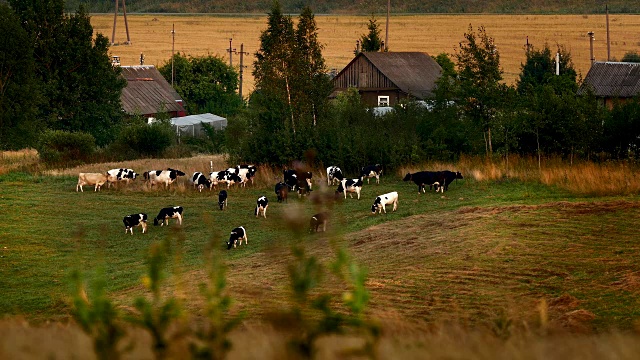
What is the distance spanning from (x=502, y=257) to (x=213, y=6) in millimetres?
174187

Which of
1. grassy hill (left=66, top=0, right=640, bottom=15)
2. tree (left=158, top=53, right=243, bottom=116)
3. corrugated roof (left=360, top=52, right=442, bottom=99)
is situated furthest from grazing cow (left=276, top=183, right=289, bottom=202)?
grassy hill (left=66, top=0, right=640, bottom=15)

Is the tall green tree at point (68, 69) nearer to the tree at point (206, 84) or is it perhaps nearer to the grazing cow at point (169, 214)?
the tree at point (206, 84)

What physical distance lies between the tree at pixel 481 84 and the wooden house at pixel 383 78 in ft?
126

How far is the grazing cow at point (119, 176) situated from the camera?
38.8 metres

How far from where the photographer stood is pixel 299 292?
576 cm

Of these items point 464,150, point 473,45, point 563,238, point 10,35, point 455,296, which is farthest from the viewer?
point 10,35

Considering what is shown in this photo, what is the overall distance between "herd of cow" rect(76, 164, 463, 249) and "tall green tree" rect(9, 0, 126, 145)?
2871 cm

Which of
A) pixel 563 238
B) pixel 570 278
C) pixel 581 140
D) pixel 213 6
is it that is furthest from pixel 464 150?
pixel 213 6

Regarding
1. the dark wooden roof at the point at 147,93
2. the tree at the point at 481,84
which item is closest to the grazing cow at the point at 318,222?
the tree at the point at 481,84

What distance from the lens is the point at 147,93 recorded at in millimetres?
81750

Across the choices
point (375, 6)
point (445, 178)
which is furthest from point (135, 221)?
point (375, 6)

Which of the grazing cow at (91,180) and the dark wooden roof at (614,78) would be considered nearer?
the grazing cow at (91,180)

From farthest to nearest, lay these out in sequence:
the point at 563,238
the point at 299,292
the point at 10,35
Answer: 1. the point at 10,35
2. the point at 563,238
3. the point at 299,292

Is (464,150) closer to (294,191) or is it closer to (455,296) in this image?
(294,191)
